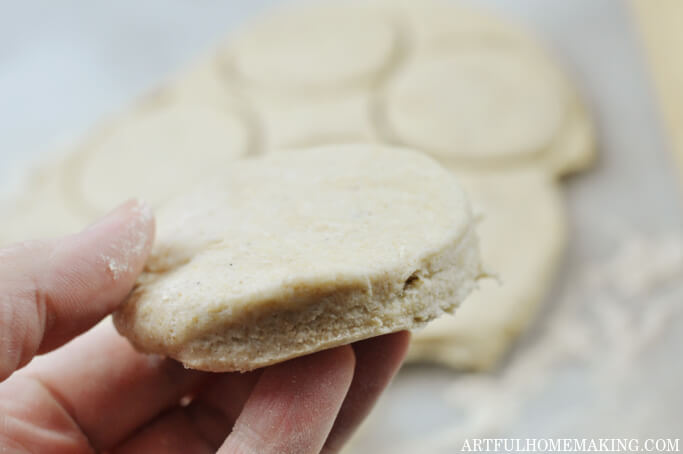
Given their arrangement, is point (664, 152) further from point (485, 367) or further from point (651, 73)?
point (485, 367)

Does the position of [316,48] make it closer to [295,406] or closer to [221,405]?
[221,405]

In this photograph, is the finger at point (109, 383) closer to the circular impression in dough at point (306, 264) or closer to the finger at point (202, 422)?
the finger at point (202, 422)

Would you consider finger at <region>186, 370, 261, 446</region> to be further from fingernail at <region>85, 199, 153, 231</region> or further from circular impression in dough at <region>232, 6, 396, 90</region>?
circular impression in dough at <region>232, 6, 396, 90</region>

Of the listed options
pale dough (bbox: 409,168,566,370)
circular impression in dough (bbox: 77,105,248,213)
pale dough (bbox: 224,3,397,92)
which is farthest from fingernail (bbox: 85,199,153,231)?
pale dough (bbox: 224,3,397,92)

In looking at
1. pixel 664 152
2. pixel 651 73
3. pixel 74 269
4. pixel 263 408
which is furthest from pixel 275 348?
pixel 651 73

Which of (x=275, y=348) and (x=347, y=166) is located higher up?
(x=347, y=166)

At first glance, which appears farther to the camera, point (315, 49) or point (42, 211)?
point (315, 49)

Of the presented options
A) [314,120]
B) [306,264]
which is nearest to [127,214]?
[306,264]
